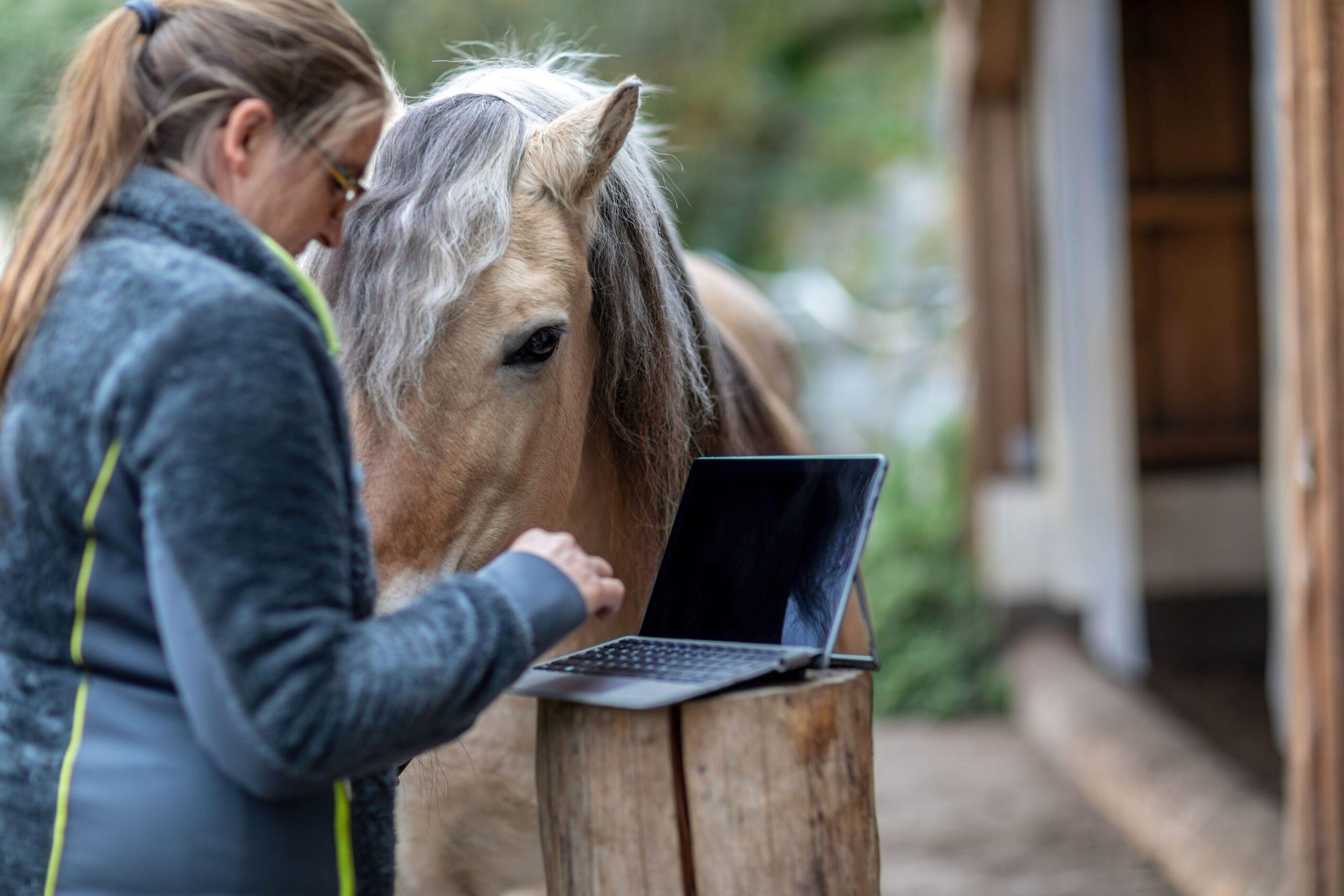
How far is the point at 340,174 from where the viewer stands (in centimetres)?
107

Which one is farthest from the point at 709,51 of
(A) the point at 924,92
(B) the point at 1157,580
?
(B) the point at 1157,580

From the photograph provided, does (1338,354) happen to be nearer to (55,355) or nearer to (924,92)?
(55,355)

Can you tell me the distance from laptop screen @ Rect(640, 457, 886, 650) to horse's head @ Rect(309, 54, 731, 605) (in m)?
0.22

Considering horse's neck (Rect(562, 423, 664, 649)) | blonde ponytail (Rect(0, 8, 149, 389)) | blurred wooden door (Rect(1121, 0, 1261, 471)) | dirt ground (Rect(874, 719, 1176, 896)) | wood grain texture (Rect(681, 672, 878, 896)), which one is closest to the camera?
blonde ponytail (Rect(0, 8, 149, 389))

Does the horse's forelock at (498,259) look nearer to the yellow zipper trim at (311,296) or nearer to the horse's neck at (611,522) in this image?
the horse's neck at (611,522)

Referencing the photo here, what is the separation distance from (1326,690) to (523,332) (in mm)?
1752

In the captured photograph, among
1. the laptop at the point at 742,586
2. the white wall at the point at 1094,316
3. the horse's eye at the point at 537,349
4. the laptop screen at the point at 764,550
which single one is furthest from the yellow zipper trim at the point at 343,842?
the white wall at the point at 1094,316

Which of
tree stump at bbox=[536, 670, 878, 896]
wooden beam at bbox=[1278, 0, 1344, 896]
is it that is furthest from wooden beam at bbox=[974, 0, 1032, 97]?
tree stump at bbox=[536, 670, 878, 896]

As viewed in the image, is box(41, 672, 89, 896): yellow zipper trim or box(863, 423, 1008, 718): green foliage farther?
box(863, 423, 1008, 718): green foliage

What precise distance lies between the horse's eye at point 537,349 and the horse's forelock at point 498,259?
0.32ft

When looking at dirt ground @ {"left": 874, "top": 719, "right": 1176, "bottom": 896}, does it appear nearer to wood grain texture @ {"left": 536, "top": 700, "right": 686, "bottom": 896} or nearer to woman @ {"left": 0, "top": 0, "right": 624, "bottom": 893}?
wood grain texture @ {"left": 536, "top": 700, "right": 686, "bottom": 896}

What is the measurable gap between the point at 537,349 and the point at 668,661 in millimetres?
424

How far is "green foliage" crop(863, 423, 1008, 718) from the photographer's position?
5.64 m

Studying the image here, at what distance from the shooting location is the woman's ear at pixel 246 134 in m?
0.99
